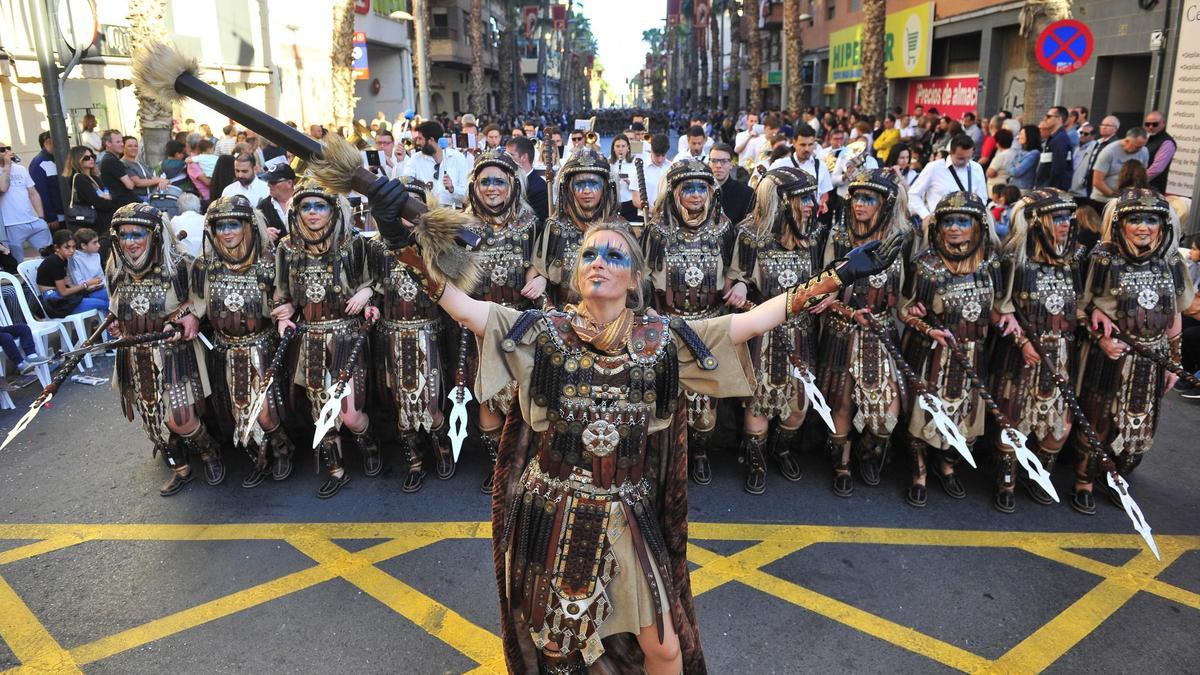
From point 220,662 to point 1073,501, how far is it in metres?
5.11

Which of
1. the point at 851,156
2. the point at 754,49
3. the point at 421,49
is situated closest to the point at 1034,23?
the point at 851,156

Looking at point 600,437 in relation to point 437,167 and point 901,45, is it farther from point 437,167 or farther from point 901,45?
point 901,45

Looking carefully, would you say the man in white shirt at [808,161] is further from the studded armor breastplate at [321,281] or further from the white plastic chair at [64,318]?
the white plastic chair at [64,318]

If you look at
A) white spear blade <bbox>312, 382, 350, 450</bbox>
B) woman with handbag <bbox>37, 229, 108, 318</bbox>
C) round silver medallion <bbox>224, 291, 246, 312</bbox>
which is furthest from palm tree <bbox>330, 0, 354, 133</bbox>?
white spear blade <bbox>312, 382, 350, 450</bbox>

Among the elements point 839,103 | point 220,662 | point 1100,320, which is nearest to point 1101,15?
point 1100,320

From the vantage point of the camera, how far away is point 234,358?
18.1 feet

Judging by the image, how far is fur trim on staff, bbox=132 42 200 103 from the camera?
285cm

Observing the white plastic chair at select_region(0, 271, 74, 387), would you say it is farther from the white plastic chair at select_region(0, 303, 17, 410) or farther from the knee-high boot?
the knee-high boot

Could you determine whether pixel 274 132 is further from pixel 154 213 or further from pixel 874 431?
pixel 874 431

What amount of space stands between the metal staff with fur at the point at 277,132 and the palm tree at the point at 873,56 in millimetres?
17307

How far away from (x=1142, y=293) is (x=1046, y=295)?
53 centimetres

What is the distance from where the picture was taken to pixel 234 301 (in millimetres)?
5371

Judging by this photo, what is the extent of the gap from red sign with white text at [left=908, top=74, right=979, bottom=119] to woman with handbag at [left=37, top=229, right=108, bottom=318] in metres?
18.1

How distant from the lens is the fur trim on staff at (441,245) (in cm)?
282
